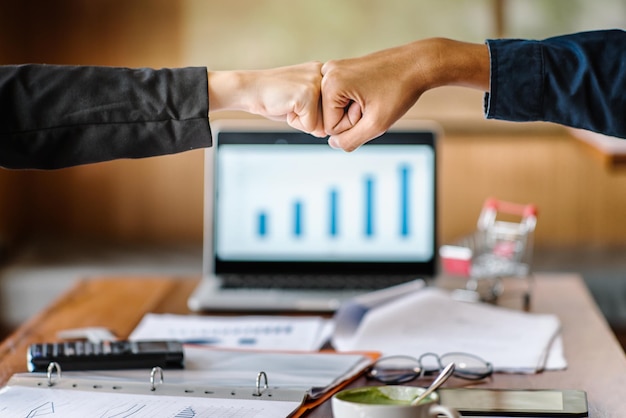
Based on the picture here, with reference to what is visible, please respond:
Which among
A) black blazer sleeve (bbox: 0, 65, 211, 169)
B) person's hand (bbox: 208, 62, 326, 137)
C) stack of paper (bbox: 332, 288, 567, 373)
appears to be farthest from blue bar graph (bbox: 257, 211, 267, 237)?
black blazer sleeve (bbox: 0, 65, 211, 169)

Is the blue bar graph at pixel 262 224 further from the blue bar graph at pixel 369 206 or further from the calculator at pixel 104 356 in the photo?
the calculator at pixel 104 356

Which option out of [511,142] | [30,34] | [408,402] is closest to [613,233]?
[511,142]

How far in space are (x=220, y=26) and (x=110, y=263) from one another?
0.89 metres

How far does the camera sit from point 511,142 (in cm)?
327

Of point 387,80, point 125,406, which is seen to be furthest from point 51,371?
point 387,80

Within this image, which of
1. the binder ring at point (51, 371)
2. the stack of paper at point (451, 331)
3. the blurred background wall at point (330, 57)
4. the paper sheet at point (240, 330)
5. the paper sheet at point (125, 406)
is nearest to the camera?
the paper sheet at point (125, 406)

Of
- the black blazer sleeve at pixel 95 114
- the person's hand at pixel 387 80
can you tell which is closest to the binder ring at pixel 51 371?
the black blazer sleeve at pixel 95 114

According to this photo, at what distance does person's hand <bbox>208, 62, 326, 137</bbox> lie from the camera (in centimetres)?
118

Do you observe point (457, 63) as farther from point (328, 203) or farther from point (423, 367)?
point (328, 203)

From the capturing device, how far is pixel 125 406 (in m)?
1.01

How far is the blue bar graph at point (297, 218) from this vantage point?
6.24 ft

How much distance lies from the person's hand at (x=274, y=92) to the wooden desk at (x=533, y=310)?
35 centimetres

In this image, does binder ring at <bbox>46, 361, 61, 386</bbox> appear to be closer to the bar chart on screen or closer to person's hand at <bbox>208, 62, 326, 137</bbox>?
person's hand at <bbox>208, 62, 326, 137</bbox>

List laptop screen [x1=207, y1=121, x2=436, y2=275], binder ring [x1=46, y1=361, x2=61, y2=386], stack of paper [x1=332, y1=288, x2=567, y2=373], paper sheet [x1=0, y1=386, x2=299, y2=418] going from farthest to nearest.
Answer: laptop screen [x1=207, y1=121, x2=436, y2=275] → stack of paper [x1=332, y1=288, x2=567, y2=373] → binder ring [x1=46, y1=361, x2=61, y2=386] → paper sheet [x1=0, y1=386, x2=299, y2=418]
